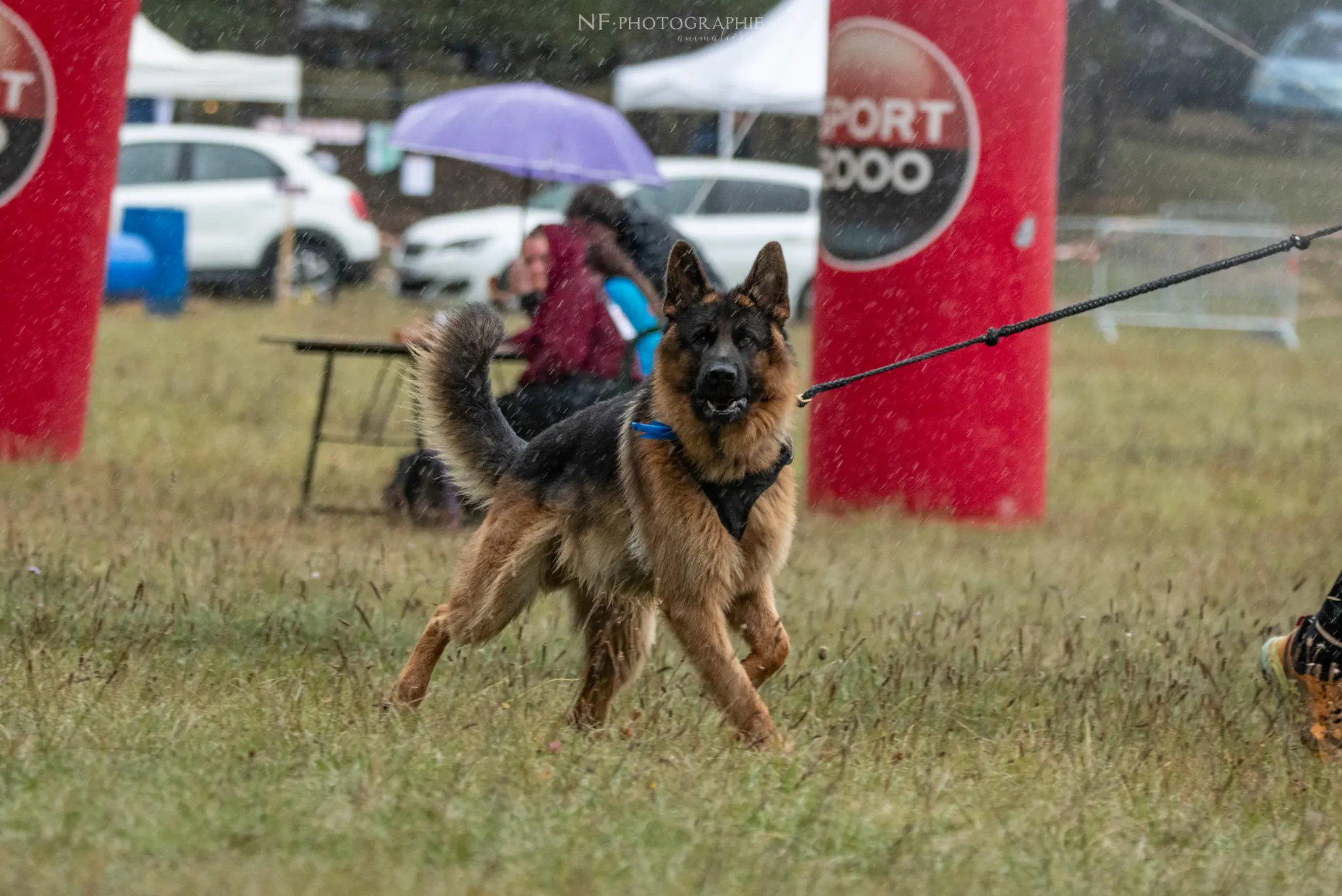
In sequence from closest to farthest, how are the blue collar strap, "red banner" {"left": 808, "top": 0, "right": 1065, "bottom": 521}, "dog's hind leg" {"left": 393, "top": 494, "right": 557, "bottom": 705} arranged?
the blue collar strap
"dog's hind leg" {"left": 393, "top": 494, "right": 557, "bottom": 705}
"red banner" {"left": 808, "top": 0, "right": 1065, "bottom": 521}

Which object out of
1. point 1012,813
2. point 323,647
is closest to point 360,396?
point 323,647

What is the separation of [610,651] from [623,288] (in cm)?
379

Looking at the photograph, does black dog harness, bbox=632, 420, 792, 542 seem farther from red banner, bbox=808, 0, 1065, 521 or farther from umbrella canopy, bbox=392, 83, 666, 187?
umbrella canopy, bbox=392, 83, 666, 187

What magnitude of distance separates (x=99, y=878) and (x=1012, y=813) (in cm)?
212

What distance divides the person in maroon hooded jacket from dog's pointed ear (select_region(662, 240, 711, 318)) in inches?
150

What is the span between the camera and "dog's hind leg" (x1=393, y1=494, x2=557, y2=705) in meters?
5.41

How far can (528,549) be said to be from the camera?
5.40 meters

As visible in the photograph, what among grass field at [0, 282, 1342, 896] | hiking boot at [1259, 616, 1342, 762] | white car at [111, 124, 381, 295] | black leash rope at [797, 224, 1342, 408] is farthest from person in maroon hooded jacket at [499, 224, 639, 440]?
white car at [111, 124, 381, 295]

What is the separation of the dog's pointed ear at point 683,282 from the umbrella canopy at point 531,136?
25.4 ft

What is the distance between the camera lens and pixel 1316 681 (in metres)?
5.51

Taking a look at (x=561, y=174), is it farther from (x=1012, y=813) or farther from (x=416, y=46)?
(x=416, y=46)

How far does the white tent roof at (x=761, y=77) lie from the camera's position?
2353 centimetres

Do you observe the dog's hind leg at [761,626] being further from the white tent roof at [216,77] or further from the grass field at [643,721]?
A: the white tent roof at [216,77]

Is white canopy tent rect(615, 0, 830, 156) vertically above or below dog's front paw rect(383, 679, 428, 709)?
above
